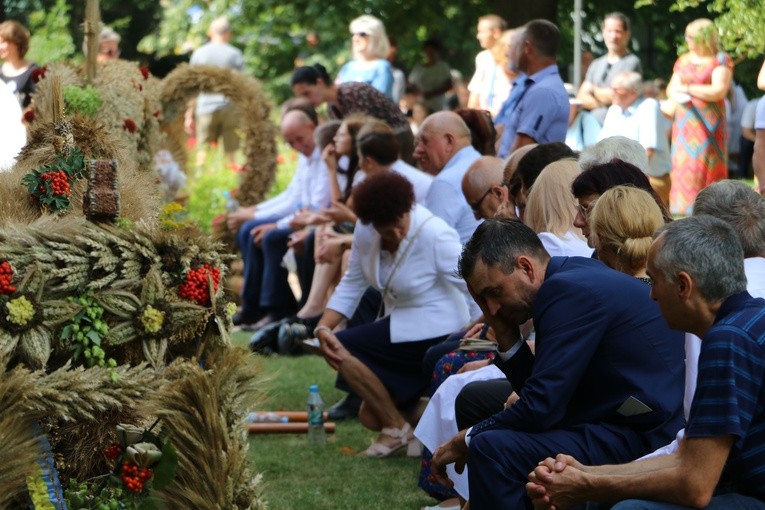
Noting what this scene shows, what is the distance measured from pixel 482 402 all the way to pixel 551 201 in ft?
3.22

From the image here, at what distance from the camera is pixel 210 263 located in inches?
156

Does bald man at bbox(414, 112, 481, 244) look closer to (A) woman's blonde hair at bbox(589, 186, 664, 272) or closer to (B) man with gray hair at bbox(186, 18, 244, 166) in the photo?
(A) woman's blonde hair at bbox(589, 186, 664, 272)

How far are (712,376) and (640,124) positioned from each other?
7093 mm

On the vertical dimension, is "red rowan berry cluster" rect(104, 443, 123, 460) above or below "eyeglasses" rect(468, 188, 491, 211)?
below

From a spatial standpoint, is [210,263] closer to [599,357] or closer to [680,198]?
[599,357]

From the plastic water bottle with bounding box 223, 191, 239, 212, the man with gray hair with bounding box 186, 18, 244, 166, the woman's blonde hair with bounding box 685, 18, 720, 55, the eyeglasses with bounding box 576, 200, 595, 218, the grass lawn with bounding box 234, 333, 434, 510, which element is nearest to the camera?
the eyeglasses with bounding box 576, 200, 595, 218

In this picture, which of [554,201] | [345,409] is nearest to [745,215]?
[554,201]

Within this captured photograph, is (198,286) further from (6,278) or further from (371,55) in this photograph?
(371,55)

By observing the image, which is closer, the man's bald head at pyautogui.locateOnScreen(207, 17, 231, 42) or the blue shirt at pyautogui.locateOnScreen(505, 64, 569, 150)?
the blue shirt at pyautogui.locateOnScreen(505, 64, 569, 150)

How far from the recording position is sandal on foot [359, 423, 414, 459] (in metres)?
6.52

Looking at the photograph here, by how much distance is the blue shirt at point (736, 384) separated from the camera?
3.18 metres

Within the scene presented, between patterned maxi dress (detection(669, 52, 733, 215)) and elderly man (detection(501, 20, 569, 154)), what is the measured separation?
7.54ft

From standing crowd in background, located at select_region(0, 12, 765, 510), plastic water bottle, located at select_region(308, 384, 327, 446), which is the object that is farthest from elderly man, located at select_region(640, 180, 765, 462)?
plastic water bottle, located at select_region(308, 384, 327, 446)

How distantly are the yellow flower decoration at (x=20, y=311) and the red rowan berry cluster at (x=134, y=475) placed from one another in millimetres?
523
